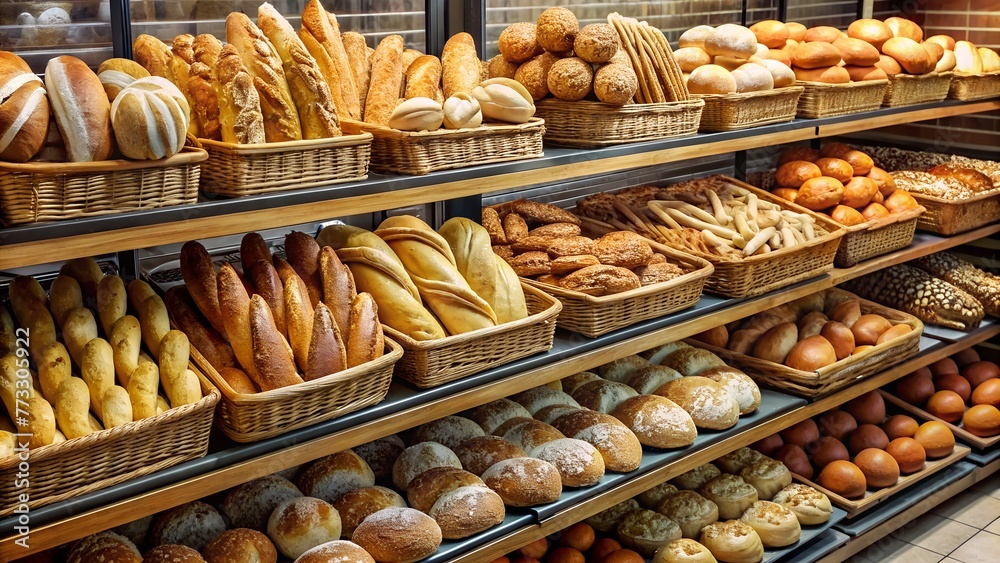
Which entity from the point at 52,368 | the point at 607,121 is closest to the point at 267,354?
the point at 52,368

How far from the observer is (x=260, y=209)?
6.49ft

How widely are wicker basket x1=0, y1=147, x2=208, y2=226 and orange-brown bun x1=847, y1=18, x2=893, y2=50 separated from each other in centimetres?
297

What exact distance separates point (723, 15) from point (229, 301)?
272cm

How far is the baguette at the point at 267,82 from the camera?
2051 mm

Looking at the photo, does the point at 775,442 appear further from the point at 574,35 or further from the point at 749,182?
the point at 574,35

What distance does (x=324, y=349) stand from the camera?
6.70ft

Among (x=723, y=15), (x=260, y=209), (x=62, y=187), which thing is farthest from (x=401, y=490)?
(x=723, y=15)

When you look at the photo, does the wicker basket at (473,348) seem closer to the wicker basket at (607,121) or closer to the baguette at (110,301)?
the wicker basket at (607,121)

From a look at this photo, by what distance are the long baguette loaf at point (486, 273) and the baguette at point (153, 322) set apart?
794mm

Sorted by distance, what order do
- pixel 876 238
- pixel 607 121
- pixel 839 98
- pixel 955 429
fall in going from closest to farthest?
pixel 607 121
pixel 839 98
pixel 876 238
pixel 955 429

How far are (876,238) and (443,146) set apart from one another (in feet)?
6.98

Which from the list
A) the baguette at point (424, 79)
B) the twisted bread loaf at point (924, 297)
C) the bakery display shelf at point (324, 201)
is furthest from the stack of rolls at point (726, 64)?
the twisted bread loaf at point (924, 297)

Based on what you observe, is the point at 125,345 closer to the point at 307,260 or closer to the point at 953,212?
the point at 307,260

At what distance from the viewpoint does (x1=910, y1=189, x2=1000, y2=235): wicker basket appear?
3916mm
